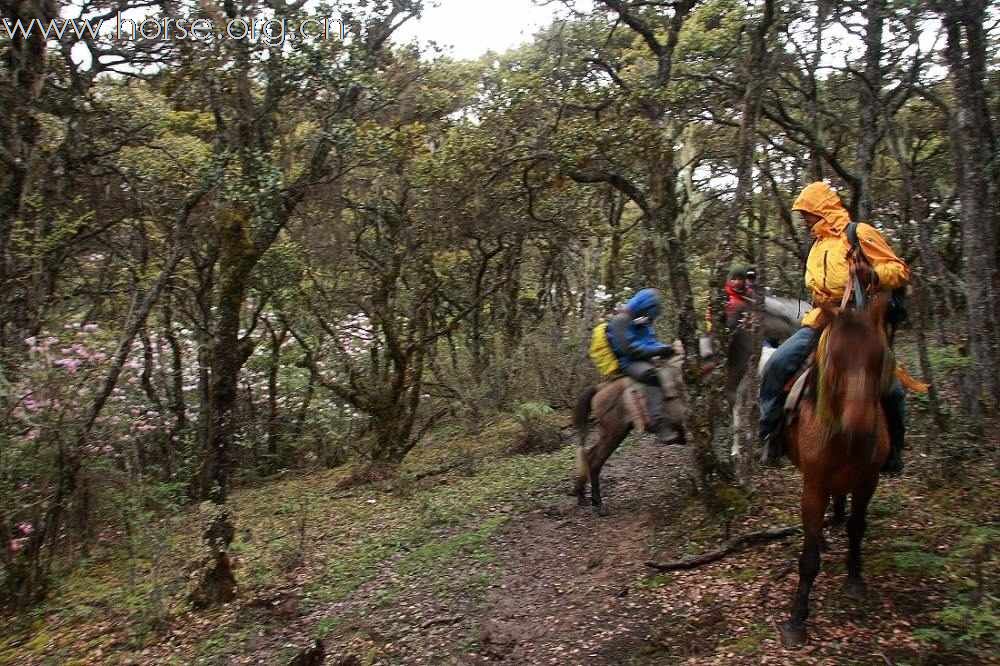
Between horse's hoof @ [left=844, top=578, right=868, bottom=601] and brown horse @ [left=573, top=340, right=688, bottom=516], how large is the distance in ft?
10.3

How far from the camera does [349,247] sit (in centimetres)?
1614

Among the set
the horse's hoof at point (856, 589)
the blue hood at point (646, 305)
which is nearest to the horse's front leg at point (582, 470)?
the blue hood at point (646, 305)

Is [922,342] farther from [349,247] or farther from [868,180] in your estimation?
[349,247]

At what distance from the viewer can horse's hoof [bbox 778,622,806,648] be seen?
4.66 meters

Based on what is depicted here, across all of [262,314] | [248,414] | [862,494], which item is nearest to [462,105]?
[262,314]

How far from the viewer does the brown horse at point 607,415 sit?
26.8 ft

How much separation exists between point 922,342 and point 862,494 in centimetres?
369

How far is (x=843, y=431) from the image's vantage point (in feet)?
14.1

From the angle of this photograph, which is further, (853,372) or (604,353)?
(604,353)

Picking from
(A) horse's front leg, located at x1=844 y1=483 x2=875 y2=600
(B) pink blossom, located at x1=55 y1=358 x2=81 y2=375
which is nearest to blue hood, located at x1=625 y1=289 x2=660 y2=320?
(A) horse's front leg, located at x1=844 y1=483 x2=875 y2=600

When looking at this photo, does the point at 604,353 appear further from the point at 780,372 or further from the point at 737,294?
the point at 780,372

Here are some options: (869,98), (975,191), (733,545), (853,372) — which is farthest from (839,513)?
(869,98)

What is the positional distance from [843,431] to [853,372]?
1.20ft

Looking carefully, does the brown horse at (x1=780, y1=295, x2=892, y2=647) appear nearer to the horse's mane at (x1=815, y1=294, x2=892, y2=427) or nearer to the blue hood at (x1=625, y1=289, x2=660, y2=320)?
the horse's mane at (x1=815, y1=294, x2=892, y2=427)
